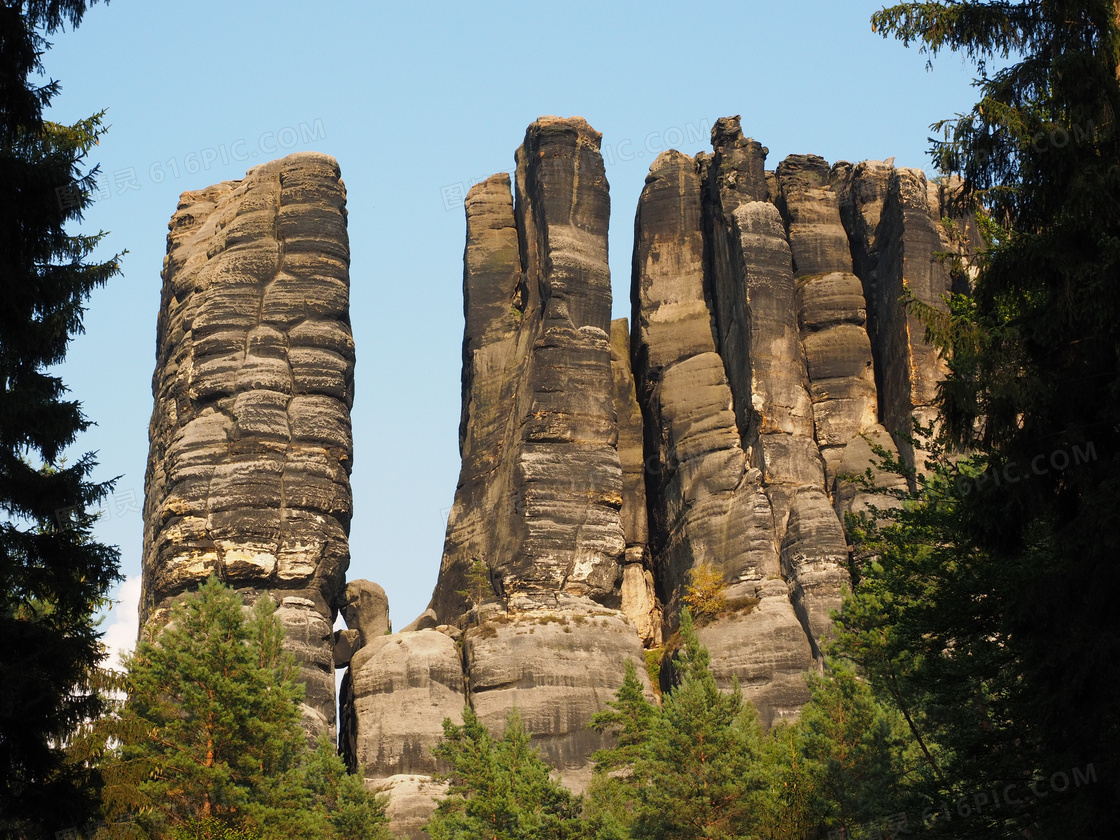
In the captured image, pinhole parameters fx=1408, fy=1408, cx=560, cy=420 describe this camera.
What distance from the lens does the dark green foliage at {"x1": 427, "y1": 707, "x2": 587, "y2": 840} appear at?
126 feet

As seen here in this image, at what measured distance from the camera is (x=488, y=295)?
78.6 m

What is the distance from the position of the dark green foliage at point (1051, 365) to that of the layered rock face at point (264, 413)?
45.7m

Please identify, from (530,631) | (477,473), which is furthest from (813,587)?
(477,473)

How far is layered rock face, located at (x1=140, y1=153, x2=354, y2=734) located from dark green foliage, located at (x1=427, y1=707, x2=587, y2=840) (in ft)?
53.7

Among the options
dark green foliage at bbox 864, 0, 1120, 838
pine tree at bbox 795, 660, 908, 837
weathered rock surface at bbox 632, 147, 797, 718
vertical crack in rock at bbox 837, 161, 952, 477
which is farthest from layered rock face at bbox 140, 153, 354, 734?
dark green foliage at bbox 864, 0, 1120, 838

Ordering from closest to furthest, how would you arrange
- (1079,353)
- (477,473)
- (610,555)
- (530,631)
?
(1079,353)
(530,631)
(610,555)
(477,473)

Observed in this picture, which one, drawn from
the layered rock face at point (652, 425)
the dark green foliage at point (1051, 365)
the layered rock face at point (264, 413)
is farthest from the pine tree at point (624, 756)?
the dark green foliage at point (1051, 365)

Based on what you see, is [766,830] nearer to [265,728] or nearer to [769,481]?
[265,728]

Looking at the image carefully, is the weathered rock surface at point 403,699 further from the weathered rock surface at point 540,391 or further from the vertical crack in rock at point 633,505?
the vertical crack in rock at point 633,505

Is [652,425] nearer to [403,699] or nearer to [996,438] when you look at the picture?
[403,699]

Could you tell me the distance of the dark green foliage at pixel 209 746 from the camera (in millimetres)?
35438

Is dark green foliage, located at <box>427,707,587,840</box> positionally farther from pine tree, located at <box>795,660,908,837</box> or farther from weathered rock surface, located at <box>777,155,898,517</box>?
weathered rock surface, located at <box>777,155,898,517</box>

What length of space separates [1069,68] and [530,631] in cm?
4872

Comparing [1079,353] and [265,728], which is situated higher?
[1079,353]
